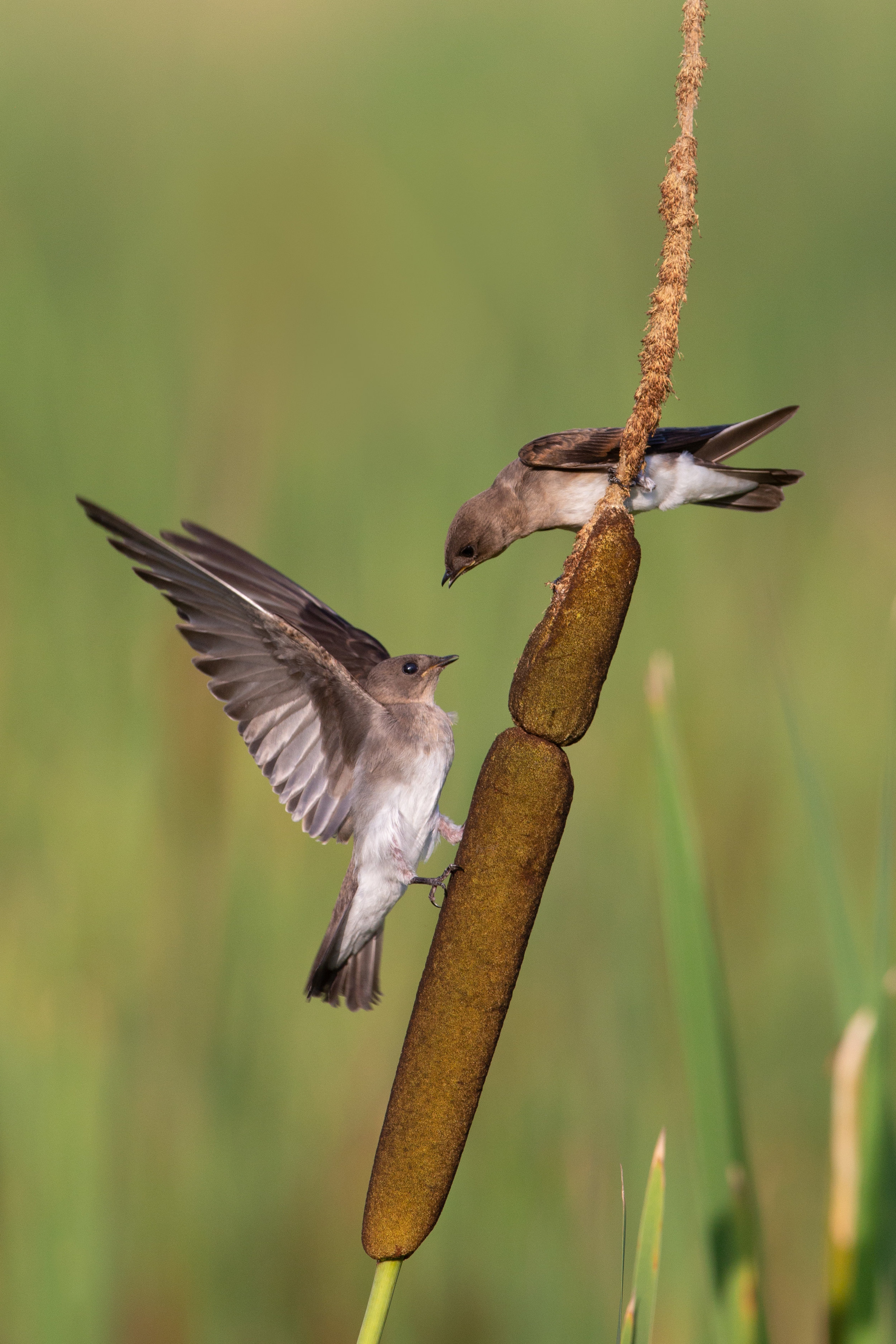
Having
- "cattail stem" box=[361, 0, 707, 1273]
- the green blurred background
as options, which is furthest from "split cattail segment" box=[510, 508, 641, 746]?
the green blurred background

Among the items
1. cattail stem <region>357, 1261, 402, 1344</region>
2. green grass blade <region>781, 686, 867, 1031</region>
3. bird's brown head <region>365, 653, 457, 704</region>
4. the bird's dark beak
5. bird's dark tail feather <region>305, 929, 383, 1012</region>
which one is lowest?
cattail stem <region>357, 1261, 402, 1344</region>

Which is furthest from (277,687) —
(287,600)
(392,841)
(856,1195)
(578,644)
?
(856,1195)

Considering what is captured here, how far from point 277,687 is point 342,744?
335 mm

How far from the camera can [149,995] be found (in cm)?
337

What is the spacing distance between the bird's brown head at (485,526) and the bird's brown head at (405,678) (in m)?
0.58

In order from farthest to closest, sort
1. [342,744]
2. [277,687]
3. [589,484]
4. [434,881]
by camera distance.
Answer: [589,484] < [342,744] < [277,687] < [434,881]

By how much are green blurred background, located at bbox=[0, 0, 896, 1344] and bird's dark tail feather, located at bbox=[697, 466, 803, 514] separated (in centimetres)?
43

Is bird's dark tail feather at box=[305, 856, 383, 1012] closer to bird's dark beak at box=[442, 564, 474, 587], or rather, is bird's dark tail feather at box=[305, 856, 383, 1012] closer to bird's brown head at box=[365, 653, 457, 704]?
bird's brown head at box=[365, 653, 457, 704]

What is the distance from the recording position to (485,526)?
379 centimetres

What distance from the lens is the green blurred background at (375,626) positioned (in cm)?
303

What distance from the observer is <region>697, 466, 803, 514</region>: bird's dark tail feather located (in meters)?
3.14

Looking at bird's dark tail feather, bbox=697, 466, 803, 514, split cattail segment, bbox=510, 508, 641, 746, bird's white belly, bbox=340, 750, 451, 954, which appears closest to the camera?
split cattail segment, bbox=510, 508, 641, 746

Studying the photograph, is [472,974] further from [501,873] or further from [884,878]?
[884,878]

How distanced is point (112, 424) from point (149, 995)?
202 centimetres
